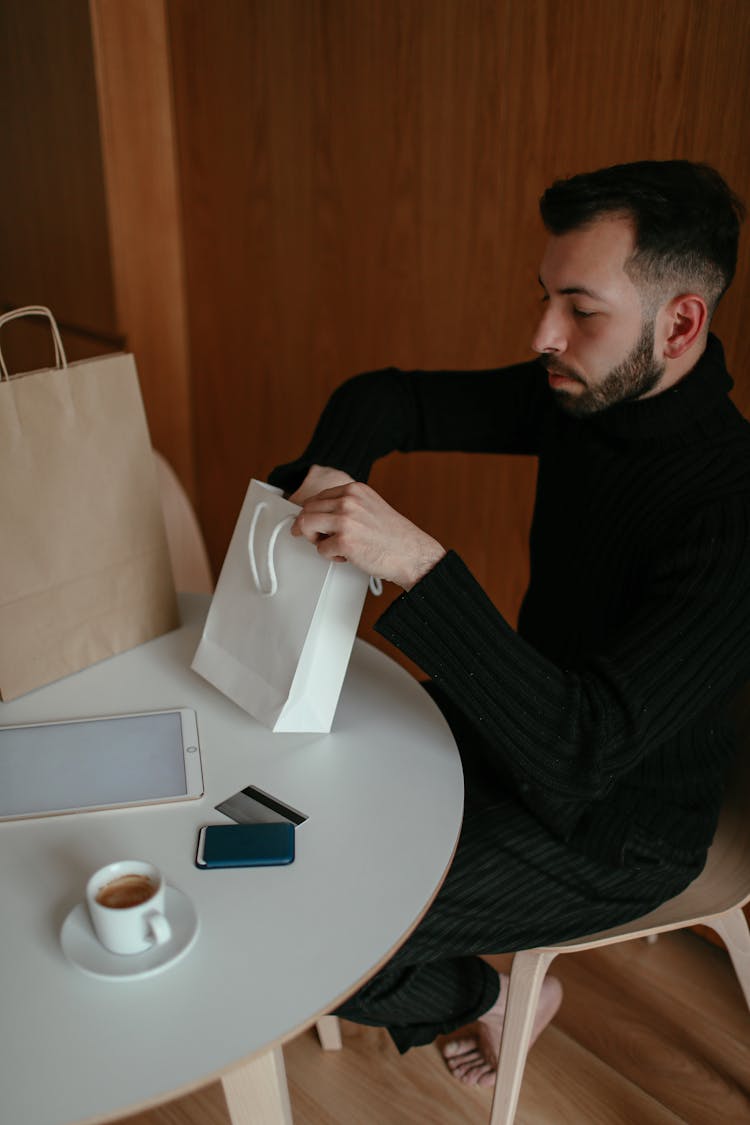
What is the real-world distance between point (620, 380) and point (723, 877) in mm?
656

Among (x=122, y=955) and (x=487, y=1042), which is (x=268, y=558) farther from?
(x=487, y=1042)

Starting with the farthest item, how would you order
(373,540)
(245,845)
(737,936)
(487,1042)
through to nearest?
(487,1042) < (737,936) < (373,540) < (245,845)

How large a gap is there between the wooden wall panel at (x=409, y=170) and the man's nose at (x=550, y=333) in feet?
1.42

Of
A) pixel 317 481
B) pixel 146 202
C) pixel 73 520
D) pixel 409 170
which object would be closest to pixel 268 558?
pixel 317 481

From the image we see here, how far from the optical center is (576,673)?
1.12 metres

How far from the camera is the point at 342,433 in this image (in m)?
1.49

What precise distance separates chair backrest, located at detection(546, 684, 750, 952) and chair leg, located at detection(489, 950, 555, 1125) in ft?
0.17

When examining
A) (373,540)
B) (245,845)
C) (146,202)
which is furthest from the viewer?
(146,202)

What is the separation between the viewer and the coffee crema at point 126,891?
2.82ft

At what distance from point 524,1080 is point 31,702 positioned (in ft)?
3.15

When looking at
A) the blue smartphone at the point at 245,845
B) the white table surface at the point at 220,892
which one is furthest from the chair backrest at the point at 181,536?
the blue smartphone at the point at 245,845

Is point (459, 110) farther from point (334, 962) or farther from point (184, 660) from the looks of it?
point (334, 962)

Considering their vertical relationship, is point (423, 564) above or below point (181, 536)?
above

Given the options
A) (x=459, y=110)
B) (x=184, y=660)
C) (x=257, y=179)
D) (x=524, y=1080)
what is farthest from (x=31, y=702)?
(x=257, y=179)
